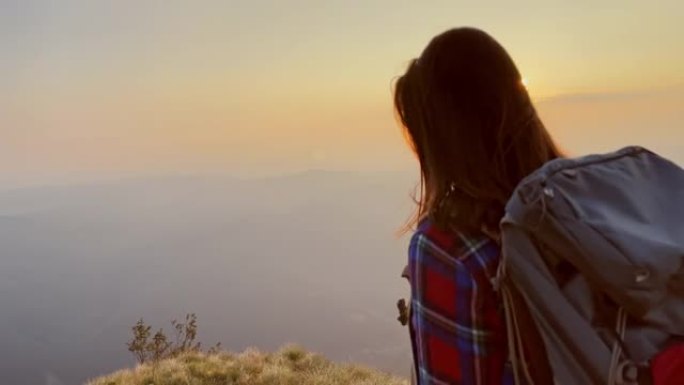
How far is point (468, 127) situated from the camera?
1.90 m

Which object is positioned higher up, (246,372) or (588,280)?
(588,280)

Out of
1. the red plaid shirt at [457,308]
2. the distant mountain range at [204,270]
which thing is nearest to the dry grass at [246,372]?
the red plaid shirt at [457,308]

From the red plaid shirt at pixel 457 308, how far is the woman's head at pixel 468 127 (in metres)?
0.07

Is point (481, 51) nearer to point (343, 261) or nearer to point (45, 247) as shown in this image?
point (343, 261)

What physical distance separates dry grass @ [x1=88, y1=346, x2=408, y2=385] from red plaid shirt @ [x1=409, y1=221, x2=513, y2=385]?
17.3ft

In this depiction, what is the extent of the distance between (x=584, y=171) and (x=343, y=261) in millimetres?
113205

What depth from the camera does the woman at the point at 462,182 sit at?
1792 millimetres

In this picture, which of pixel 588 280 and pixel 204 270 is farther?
pixel 204 270

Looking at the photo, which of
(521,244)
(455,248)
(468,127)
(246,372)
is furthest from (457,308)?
(246,372)

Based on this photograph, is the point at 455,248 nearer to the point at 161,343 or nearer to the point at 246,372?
the point at 246,372

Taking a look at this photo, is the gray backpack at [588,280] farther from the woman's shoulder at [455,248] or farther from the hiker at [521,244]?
the woman's shoulder at [455,248]

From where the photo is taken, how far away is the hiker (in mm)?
1509

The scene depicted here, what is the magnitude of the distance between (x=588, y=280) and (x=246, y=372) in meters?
6.26

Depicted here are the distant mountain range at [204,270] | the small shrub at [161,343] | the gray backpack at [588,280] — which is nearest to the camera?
the gray backpack at [588,280]
